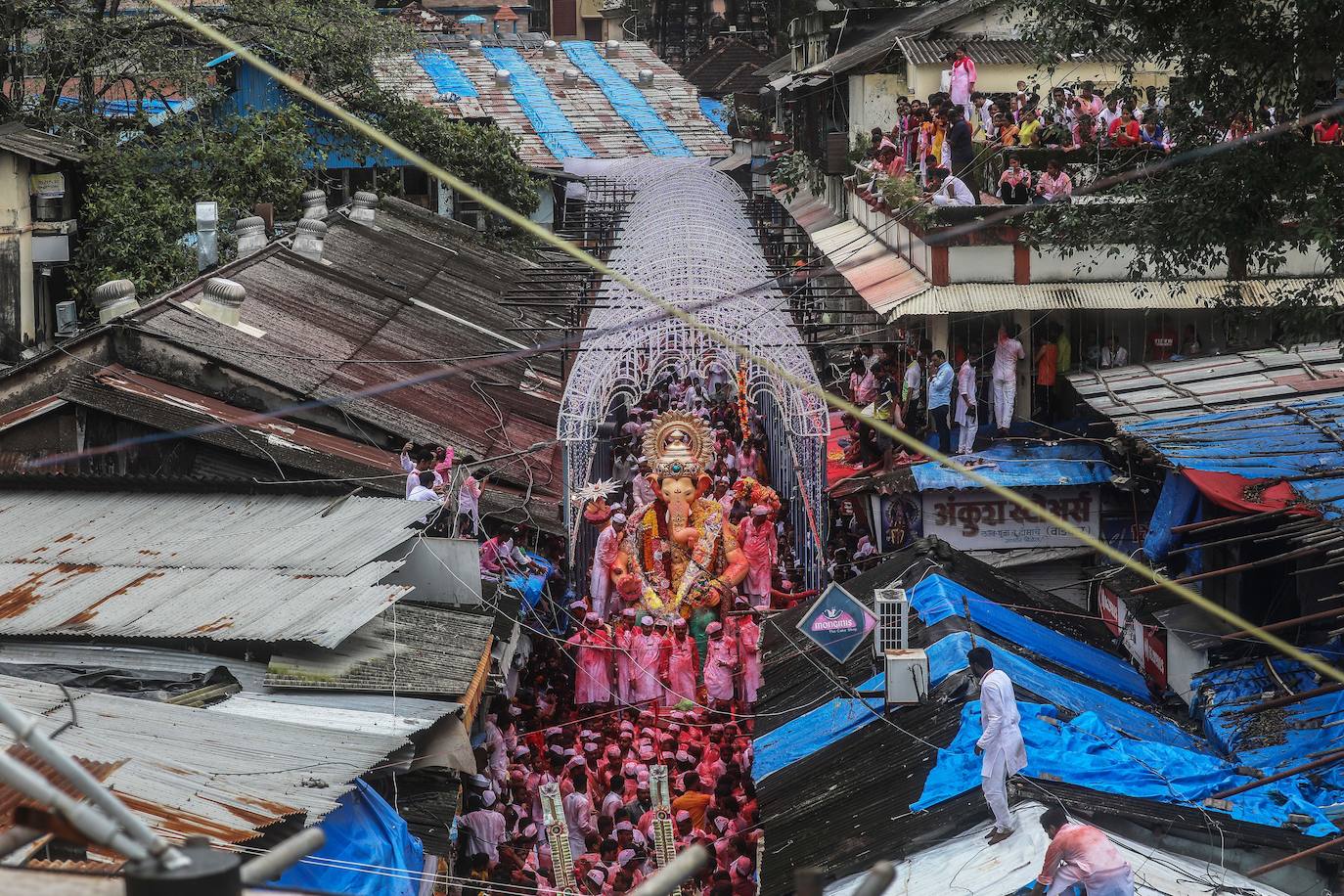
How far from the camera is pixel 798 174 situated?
111 ft

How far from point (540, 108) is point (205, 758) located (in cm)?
3334

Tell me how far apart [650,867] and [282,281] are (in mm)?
11264

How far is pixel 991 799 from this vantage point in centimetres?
961

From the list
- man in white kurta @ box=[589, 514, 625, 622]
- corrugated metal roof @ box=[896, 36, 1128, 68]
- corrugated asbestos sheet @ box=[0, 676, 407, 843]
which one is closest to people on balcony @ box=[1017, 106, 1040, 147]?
corrugated metal roof @ box=[896, 36, 1128, 68]

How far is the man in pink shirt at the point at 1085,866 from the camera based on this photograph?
830 centimetres

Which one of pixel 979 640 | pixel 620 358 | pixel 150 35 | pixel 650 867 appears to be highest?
pixel 150 35

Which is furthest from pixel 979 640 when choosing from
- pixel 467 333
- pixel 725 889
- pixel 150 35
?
pixel 150 35

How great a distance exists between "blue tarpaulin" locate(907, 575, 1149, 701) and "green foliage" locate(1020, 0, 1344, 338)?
3.26m

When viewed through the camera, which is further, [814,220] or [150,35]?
[814,220]

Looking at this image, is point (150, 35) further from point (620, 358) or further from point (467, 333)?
point (620, 358)

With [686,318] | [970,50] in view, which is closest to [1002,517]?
[686,318]

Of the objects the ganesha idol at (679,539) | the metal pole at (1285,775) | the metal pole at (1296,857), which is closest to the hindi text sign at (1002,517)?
the ganesha idol at (679,539)

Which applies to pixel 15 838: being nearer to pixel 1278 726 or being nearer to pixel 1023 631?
pixel 1278 726

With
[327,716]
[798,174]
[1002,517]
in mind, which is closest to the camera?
[327,716]
